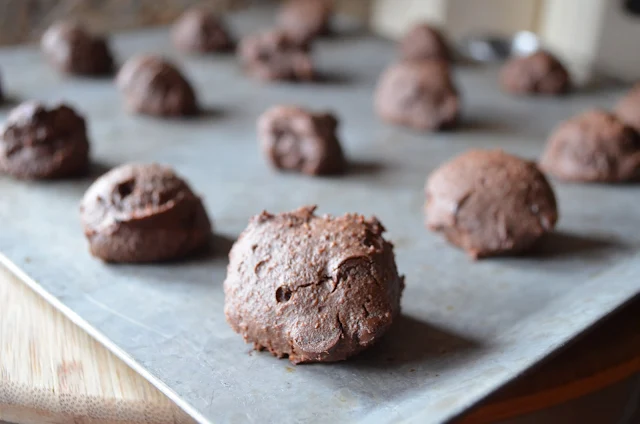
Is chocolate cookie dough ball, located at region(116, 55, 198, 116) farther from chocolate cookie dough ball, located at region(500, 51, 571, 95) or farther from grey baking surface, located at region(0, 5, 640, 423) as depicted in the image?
chocolate cookie dough ball, located at region(500, 51, 571, 95)

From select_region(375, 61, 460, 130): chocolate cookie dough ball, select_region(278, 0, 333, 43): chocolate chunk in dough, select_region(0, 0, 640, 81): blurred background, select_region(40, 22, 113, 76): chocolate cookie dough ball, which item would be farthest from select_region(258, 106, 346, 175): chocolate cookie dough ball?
select_region(0, 0, 640, 81): blurred background

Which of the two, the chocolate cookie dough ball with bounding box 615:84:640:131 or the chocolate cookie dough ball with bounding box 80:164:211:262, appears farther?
the chocolate cookie dough ball with bounding box 615:84:640:131

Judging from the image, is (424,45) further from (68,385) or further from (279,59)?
(68,385)

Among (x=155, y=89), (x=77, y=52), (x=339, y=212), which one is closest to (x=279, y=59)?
(x=155, y=89)

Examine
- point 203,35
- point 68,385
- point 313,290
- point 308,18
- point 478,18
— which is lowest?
point 68,385

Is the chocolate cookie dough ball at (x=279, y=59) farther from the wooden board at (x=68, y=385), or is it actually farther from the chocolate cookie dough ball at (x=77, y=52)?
the wooden board at (x=68, y=385)

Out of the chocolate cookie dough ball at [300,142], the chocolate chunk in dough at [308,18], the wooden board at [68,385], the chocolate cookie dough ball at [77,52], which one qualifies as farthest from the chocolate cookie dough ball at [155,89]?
the wooden board at [68,385]
